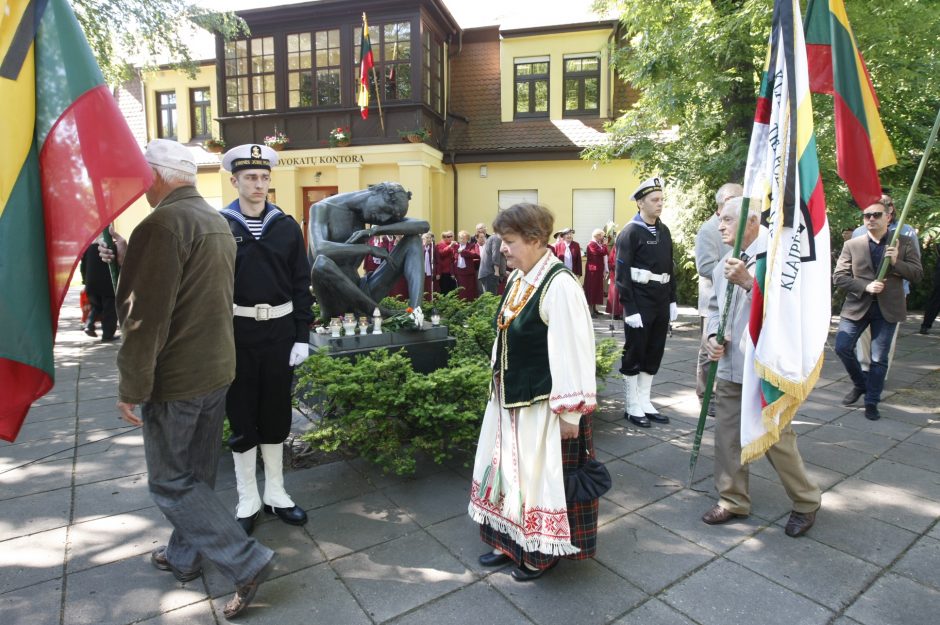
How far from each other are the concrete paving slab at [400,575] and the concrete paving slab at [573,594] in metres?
0.23

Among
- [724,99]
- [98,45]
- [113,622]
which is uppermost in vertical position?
[98,45]

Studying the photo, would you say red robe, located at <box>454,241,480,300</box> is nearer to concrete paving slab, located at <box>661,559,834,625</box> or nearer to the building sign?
the building sign

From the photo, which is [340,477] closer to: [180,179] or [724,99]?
[180,179]

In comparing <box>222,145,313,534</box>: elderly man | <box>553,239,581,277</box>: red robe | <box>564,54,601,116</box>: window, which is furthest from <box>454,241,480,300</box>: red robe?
<box>222,145,313,534</box>: elderly man

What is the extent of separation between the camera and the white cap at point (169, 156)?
2514mm

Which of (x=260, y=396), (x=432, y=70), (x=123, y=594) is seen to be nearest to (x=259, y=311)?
(x=260, y=396)

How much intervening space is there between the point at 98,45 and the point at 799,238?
35.6 feet

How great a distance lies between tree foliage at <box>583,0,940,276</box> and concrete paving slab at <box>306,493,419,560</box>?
25.2 feet

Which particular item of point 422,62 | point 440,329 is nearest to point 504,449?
point 440,329

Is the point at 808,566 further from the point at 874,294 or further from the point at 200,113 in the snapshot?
the point at 200,113

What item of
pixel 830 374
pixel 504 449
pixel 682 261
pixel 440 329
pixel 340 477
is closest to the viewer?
pixel 504 449

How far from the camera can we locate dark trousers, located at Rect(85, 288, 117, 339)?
993cm

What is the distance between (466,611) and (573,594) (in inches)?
20.6

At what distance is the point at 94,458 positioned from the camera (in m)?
4.48
